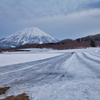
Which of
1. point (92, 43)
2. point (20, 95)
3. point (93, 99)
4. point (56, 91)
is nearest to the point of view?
point (93, 99)

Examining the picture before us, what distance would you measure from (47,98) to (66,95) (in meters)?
0.52

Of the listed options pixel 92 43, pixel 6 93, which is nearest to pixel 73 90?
pixel 6 93

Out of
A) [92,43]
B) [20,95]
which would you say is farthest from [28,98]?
[92,43]

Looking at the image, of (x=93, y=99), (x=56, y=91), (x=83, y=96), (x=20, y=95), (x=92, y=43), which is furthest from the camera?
(x=92, y=43)

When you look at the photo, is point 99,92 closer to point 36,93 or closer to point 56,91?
point 56,91

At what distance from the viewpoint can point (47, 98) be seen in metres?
3.14

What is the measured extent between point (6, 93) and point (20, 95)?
54cm

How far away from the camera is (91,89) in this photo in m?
3.65

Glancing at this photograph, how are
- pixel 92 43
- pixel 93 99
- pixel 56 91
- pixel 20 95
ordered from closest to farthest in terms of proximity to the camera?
pixel 93 99
pixel 20 95
pixel 56 91
pixel 92 43

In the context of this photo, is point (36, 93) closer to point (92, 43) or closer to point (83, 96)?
point (83, 96)

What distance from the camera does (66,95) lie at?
3281 mm

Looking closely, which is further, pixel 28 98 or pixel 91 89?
pixel 91 89

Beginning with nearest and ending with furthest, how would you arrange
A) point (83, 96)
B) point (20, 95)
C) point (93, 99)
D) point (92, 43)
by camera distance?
point (93, 99) < point (83, 96) < point (20, 95) < point (92, 43)

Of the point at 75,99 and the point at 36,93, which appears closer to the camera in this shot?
the point at 75,99
